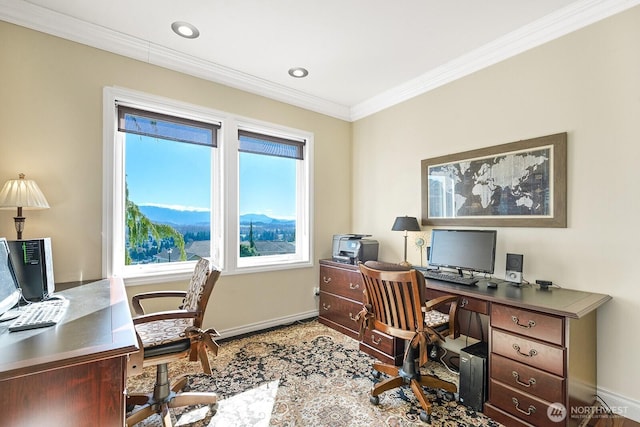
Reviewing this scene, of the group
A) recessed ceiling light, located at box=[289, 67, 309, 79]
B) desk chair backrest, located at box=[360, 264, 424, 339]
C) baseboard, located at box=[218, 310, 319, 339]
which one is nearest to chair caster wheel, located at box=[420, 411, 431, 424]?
desk chair backrest, located at box=[360, 264, 424, 339]

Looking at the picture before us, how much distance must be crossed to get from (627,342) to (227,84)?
12.7ft

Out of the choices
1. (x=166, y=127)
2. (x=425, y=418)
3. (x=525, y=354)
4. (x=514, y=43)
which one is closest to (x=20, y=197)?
(x=166, y=127)

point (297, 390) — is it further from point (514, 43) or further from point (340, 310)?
point (514, 43)

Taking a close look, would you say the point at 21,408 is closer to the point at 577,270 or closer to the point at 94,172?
the point at 94,172

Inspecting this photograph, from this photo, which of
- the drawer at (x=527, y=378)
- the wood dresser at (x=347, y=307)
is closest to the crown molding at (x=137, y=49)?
the wood dresser at (x=347, y=307)

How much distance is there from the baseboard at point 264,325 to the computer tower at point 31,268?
1.60 m

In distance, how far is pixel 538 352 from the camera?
1.73 meters

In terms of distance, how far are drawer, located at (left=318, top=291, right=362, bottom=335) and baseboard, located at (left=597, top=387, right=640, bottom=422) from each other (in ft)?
6.10

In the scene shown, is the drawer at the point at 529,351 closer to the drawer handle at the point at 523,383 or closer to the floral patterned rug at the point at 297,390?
the drawer handle at the point at 523,383

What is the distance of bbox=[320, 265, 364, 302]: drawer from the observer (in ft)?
10.2

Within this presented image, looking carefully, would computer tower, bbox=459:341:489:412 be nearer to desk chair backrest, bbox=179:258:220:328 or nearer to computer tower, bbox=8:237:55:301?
desk chair backrest, bbox=179:258:220:328

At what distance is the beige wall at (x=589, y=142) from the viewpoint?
1.93 metres

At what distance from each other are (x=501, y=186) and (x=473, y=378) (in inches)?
60.5

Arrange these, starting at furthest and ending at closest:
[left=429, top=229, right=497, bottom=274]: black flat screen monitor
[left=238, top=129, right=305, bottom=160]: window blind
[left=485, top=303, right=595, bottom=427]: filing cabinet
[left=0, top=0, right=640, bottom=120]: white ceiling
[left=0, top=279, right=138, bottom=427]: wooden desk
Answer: [left=238, top=129, right=305, bottom=160]: window blind
[left=429, top=229, right=497, bottom=274]: black flat screen monitor
[left=0, top=0, right=640, bottom=120]: white ceiling
[left=485, top=303, right=595, bottom=427]: filing cabinet
[left=0, top=279, right=138, bottom=427]: wooden desk
